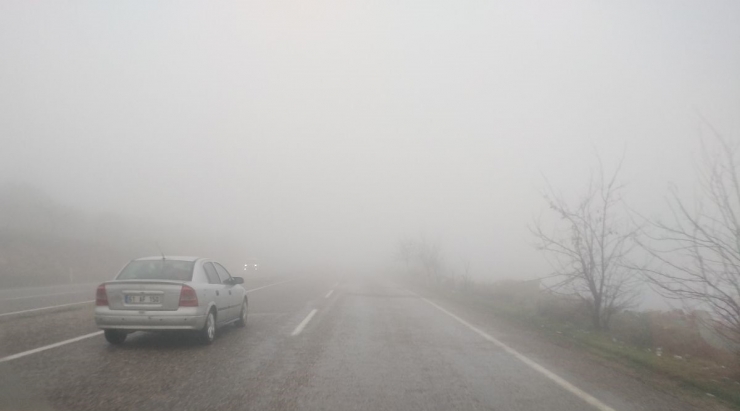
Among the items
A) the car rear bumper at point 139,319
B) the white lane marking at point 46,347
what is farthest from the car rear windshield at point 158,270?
the white lane marking at point 46,347

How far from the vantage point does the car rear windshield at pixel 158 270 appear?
Result: 8.77 meters

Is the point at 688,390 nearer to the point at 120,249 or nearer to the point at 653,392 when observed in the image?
the point at 653,392

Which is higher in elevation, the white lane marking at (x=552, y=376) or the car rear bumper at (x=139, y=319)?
the white lane marking at (x=552, y=376)

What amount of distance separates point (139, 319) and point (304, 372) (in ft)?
Result: 10.0

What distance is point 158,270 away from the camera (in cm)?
904

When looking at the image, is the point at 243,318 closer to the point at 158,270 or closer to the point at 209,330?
the point at 209,330

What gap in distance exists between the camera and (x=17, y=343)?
8.21 metres

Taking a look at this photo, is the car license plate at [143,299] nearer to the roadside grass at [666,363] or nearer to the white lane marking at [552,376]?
the white lane marking at [552,376]

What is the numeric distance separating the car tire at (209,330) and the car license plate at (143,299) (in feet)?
2.92

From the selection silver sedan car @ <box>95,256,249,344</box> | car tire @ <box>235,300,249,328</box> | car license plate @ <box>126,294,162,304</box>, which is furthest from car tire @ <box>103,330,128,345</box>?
car tire @ <box>235,300,249,328</box>

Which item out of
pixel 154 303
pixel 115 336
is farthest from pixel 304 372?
pixel 115 336

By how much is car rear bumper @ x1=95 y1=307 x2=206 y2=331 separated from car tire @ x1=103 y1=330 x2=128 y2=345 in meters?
0.27

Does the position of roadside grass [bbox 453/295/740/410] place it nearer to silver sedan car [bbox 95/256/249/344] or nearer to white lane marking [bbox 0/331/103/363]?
silver sedan car [bbox 95/256/249/344]

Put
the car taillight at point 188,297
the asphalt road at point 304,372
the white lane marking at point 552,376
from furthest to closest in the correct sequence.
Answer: the car taillight at point 188,297 < the white lane marking at point 552,376 < the asphalt road at point 304,372
